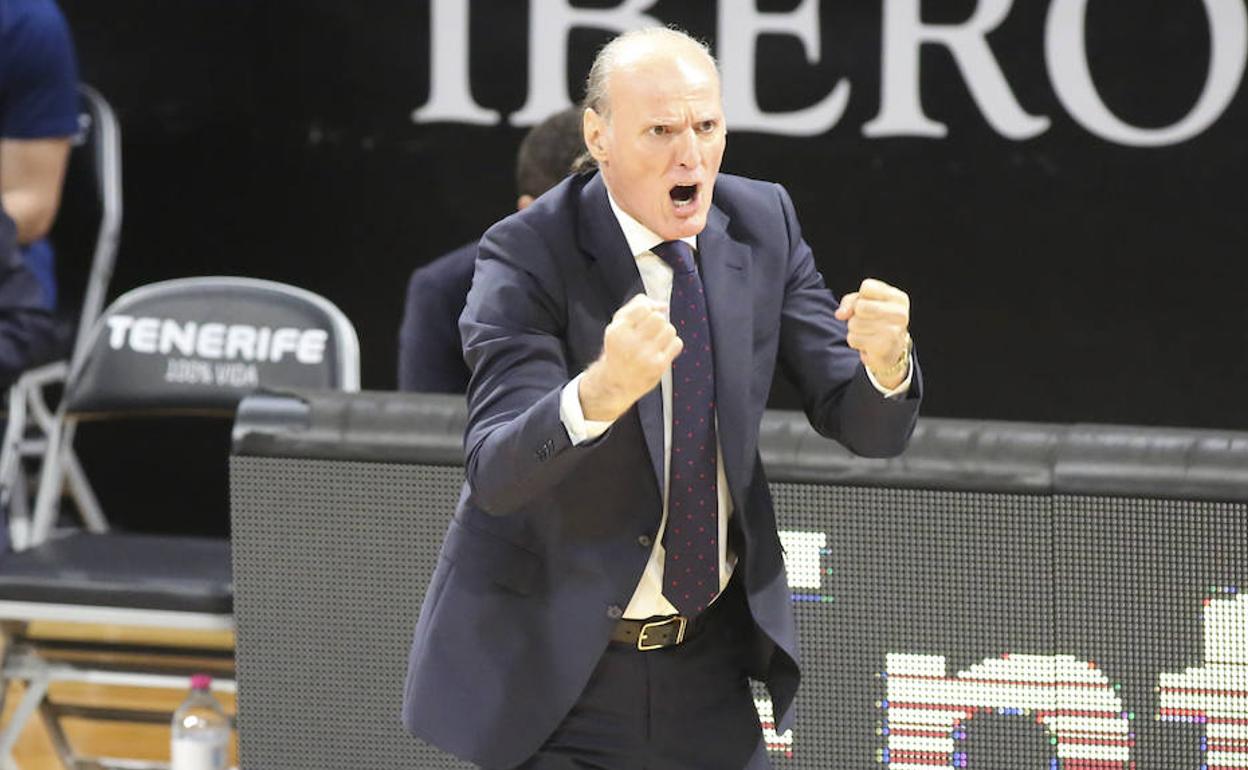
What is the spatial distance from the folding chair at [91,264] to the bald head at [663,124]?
3.82 meters

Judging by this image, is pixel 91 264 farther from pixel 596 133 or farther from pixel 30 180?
pixel 596 133

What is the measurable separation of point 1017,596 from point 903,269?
2.79m

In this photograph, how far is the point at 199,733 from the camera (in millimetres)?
4488

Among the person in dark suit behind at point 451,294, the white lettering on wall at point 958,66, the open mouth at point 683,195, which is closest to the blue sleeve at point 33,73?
the person in dark suit behind at point 451,294

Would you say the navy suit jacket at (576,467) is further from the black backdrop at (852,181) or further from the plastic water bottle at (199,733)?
the black backdrop at (852,181)

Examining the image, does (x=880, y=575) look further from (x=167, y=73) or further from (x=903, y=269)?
(x=167, y=73)

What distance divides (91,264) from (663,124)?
4.47 metres

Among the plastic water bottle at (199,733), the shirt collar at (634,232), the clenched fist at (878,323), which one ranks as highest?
the shirt collar at (634,232)

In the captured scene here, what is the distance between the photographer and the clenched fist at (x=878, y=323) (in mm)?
2557

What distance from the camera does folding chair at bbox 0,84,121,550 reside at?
20.5ft

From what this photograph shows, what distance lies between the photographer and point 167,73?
675cm

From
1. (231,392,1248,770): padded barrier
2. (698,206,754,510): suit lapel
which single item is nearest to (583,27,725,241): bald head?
(698,206,754,510): suit lapel

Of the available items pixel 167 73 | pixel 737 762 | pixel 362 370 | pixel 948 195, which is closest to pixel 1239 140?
pixel 948 195

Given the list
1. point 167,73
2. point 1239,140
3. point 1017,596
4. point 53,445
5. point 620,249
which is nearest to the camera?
point 620,249
